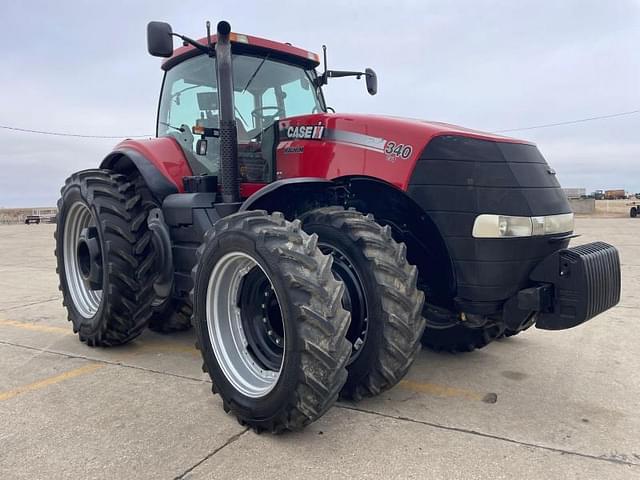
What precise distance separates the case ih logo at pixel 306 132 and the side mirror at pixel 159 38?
3.40 feet

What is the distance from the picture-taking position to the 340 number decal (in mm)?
3227

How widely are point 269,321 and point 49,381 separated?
6.10 feet

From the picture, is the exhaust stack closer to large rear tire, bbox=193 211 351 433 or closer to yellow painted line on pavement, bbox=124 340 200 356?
large rear tire, bbox=193 211 351 433

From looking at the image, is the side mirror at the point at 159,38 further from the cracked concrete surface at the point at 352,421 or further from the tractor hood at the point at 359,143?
the cracked concrete surface at the point at 352,421

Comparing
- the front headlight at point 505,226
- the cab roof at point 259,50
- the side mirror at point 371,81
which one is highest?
the cab roof at point 259,50

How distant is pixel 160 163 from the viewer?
14.9 ft

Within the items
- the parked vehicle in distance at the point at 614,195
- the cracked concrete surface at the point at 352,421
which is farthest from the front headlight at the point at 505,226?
the parked vehicle in distance at the point at 614,195

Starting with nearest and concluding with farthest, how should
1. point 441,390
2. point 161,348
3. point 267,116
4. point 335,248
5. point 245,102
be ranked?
point 335,248 < point 441,390 < point 245,102 < point 267,116 < point 161,348

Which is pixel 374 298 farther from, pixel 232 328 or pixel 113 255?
pixel 113 255

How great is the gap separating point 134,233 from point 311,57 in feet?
7.22

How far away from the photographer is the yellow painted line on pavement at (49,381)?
144 inches

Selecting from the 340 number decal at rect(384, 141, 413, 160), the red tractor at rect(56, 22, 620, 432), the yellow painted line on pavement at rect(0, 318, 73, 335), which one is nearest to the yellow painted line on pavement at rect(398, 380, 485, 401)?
the red tractor at rect(56, 22, 620, 432)

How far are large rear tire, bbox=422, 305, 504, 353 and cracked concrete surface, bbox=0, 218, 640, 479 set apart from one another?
0.31ft

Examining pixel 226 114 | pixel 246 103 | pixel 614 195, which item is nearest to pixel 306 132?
pixel 226 114
